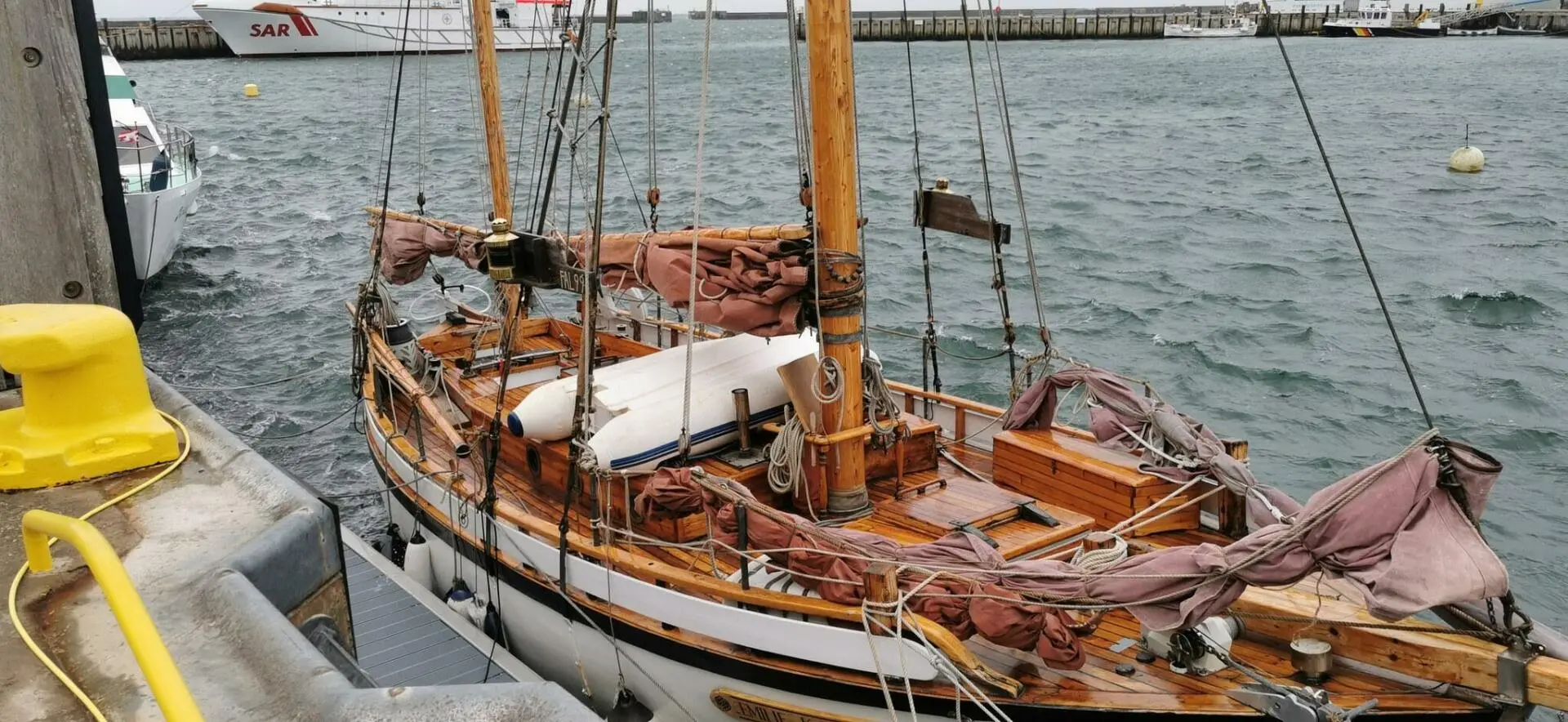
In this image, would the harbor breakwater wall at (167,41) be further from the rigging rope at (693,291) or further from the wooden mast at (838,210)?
the wooden mast at (838,210)

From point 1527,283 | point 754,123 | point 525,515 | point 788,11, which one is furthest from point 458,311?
point 754,123

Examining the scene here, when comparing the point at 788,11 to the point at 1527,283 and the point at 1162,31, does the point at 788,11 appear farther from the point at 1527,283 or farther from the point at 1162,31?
the point at 1162,31

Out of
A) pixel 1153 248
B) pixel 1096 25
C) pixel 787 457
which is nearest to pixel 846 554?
pixel 787 457

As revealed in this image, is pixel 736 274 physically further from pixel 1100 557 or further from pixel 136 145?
pixel 136 145

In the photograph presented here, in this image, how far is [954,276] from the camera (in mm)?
28234

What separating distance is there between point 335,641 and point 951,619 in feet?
13.7

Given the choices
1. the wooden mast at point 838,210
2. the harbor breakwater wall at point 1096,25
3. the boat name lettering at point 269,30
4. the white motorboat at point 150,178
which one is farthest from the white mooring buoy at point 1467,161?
the boat name lettering at point 269,30

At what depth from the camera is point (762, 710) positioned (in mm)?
8266

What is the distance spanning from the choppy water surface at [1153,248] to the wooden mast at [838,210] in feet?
27.5

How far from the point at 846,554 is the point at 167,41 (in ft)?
394

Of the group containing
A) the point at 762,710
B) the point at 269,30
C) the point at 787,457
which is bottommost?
the point at 762,710

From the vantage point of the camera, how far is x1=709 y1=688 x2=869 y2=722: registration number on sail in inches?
312

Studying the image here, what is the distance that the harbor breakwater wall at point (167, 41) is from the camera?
4146 inches

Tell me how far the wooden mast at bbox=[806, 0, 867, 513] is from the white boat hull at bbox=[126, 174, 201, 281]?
75.0ft
